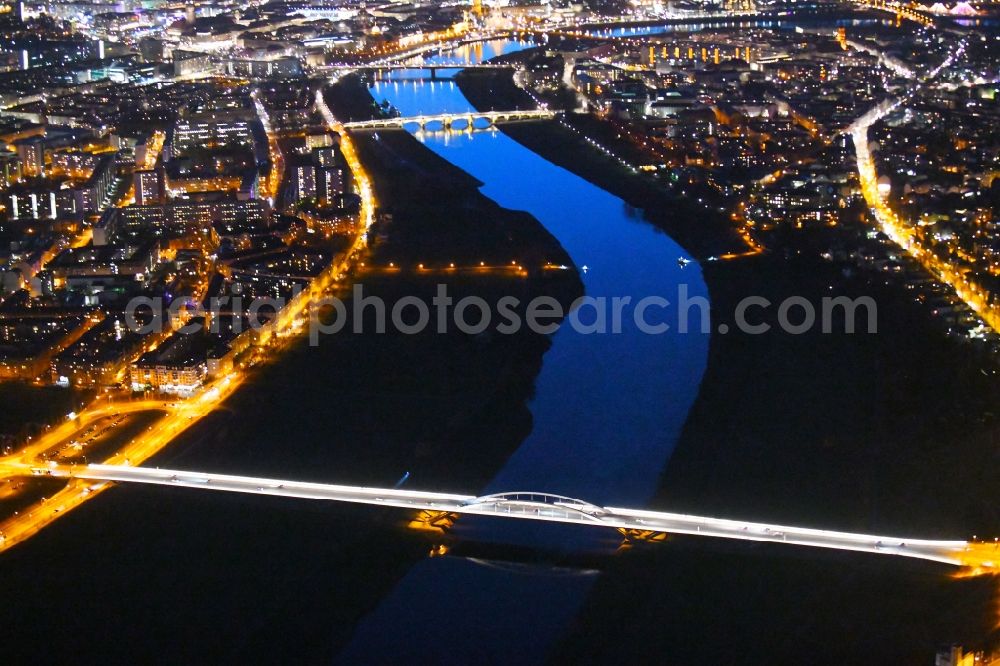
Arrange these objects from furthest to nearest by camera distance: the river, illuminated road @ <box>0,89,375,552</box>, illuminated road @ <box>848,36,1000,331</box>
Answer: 1. illuminated road @ <box>848,36,1000,331</box>
2. illuminated road @ <box>0,89,375,552</box>
3. the river

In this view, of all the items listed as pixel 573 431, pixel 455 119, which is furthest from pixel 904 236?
pixel 455 119

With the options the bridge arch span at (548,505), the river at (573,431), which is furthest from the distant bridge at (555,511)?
the river at (573,431)

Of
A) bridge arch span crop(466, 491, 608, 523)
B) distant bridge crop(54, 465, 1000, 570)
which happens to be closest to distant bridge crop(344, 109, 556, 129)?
distant bridge crop(54, 465, 1000, 570)

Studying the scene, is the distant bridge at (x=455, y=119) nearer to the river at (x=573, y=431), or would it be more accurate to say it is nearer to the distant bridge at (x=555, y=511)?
the river at (x=573, y=431)

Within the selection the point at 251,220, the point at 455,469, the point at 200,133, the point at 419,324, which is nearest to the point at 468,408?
the point at 455,469

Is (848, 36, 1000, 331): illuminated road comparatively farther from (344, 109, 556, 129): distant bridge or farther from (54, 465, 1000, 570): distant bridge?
(344, 109, 556, 129): distant bridge

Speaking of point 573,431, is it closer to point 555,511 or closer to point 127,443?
point 555,511
